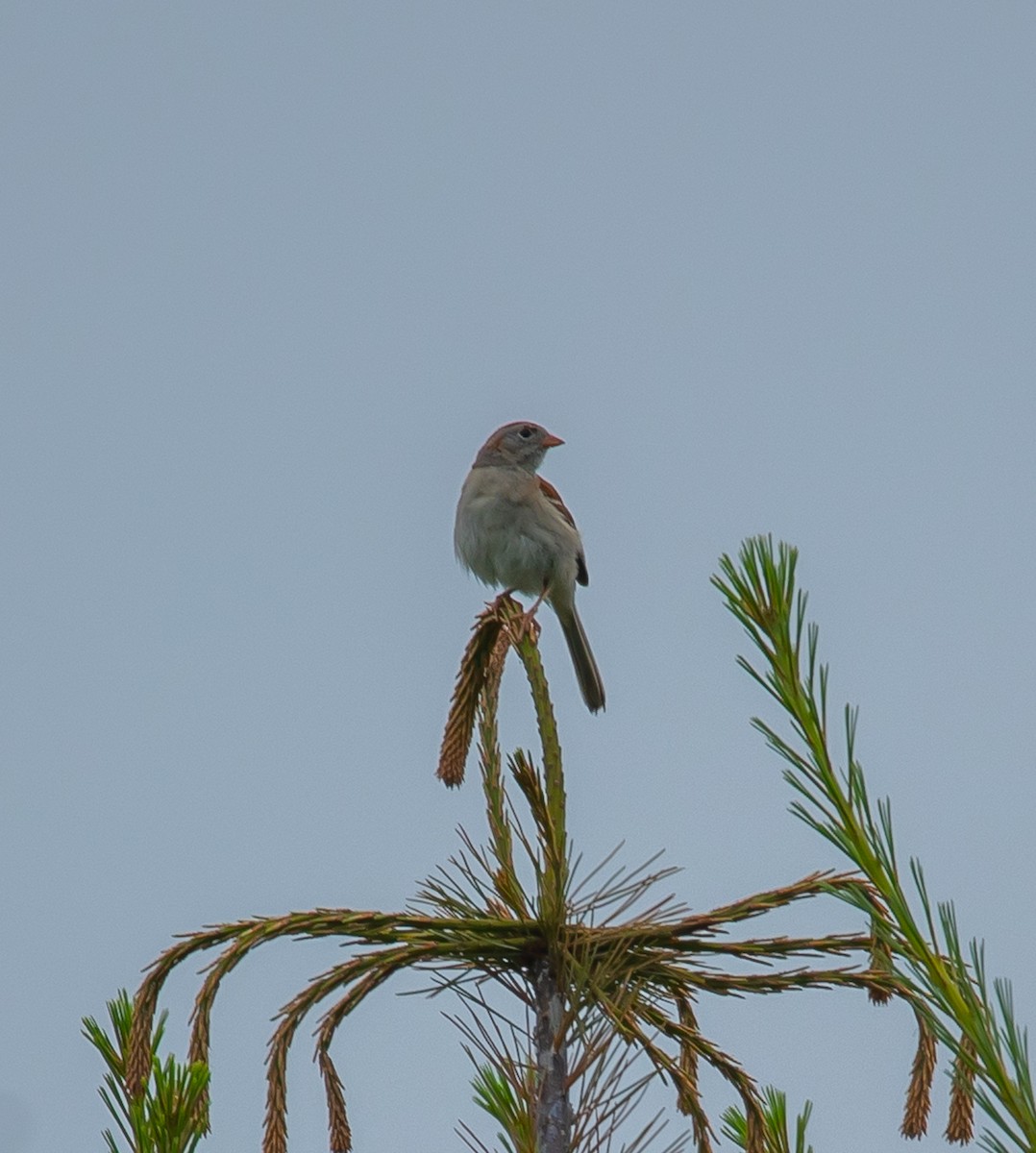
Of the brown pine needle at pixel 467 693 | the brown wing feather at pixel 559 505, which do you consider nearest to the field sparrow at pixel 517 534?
the brown wing feather at pixel 559 505

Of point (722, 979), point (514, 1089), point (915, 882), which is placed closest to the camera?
point (915, 882)


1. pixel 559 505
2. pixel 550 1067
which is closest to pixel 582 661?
pixel 559 505

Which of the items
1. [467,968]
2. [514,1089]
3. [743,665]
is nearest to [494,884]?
[467,968]

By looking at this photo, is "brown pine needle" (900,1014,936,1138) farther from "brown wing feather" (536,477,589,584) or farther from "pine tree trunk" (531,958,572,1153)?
"brown wing feather" (536,477,589,584)

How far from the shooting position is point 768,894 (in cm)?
229

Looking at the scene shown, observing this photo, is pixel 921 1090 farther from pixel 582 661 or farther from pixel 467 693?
pixel 582 661

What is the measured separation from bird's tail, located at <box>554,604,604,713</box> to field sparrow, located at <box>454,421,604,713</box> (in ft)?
0.77

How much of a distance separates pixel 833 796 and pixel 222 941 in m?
0.97

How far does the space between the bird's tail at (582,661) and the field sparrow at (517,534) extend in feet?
0.77

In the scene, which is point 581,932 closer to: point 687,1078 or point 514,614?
point 687,1078

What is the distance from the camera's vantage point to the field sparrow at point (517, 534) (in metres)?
6.88

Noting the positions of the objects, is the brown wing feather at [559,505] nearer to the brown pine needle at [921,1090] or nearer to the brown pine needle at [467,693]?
the brown pine needle at [467,693]

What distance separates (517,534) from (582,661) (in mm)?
1261

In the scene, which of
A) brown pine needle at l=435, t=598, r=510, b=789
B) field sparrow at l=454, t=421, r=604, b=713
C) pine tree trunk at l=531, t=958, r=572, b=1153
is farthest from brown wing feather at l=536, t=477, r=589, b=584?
pine tree trunk at l=531, t=958, r=572, b=1153
